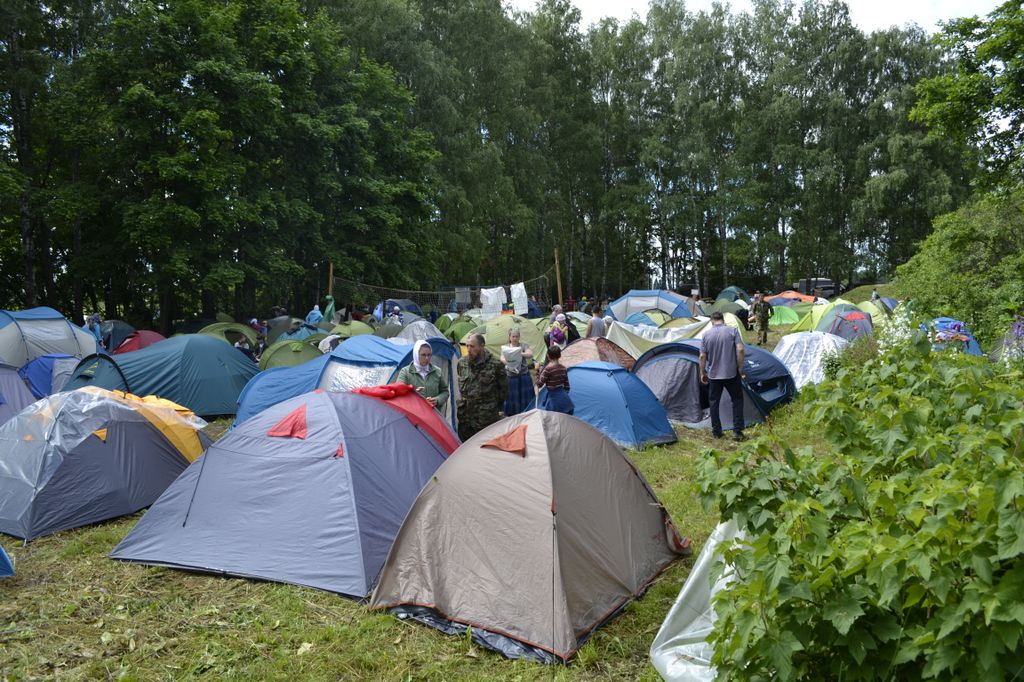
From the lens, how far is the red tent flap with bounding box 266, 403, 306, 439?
5391mm

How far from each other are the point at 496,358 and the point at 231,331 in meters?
12.3

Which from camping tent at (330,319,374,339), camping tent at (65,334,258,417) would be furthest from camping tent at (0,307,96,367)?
camping tent at (330,319,374,339)

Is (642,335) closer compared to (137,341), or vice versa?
(137,341)

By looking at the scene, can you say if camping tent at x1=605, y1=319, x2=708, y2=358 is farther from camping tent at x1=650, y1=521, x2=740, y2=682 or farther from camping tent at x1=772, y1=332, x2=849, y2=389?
camping tent at x1=650, y1=521, x2=740, y2=682

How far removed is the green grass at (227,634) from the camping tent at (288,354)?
24.4 ft

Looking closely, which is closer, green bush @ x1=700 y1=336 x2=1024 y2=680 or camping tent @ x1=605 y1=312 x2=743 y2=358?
green bush @ x1=700 y1=336 x2=1024 y2=680

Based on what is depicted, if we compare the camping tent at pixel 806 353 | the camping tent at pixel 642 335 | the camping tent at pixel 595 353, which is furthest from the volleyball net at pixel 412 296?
the camping tent at pixel 806 353

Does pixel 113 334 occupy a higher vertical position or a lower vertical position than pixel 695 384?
higher

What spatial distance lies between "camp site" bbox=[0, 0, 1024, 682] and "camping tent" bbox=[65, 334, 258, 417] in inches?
2.4

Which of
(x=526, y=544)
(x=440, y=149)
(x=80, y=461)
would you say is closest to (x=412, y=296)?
(x=440, y=149)

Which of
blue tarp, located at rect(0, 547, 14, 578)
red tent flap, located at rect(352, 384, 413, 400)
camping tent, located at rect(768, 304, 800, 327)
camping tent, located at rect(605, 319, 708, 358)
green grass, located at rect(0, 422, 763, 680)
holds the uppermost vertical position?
red tent flap, located at rect(352, 384, 413, 400)

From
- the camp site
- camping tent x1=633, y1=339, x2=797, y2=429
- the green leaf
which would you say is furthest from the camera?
camping tent x1=633, y1=339, x2=797, y2=429

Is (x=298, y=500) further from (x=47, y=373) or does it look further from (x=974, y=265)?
(x=974, y=265)

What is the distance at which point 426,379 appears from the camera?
267 inches
